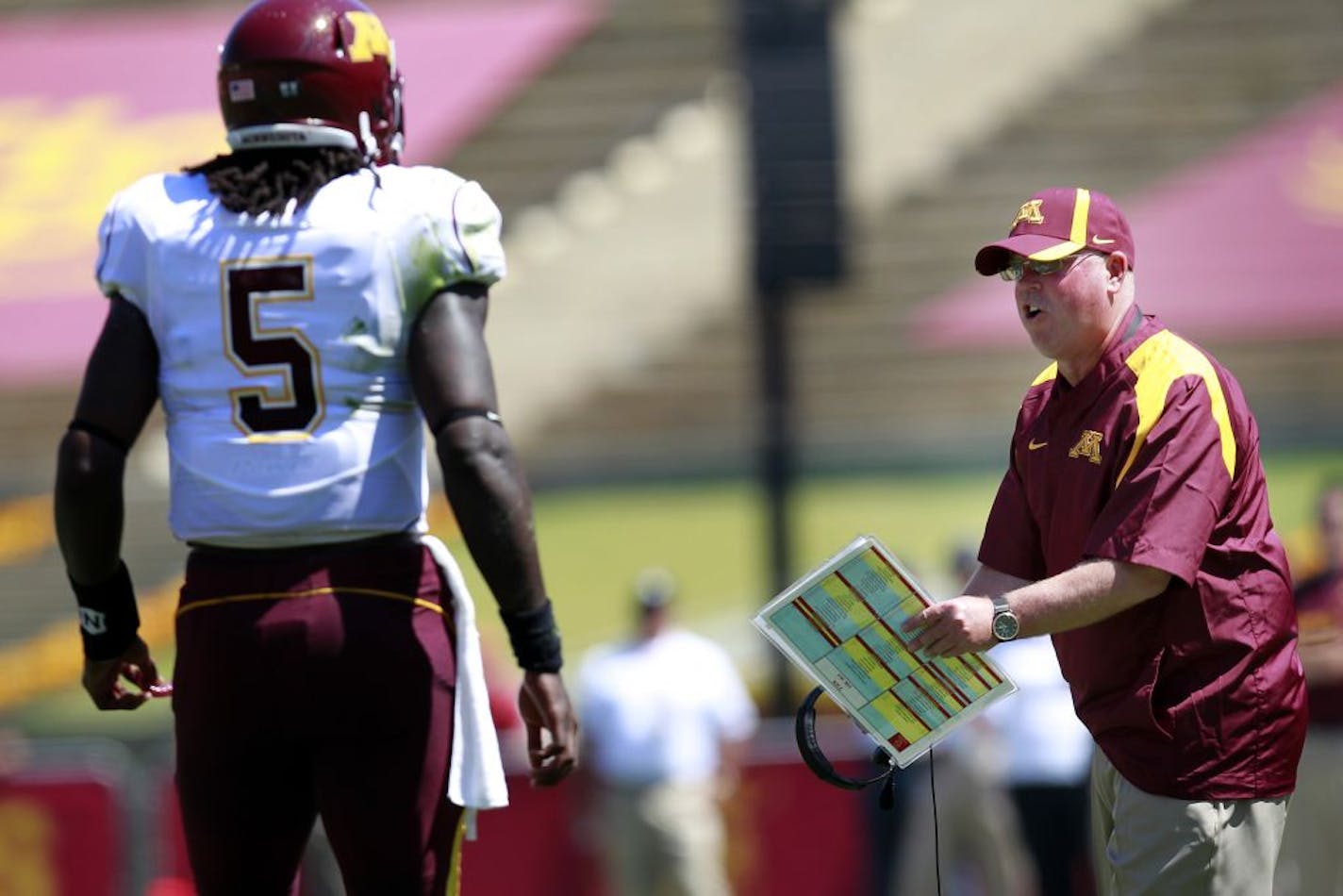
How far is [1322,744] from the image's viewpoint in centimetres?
677

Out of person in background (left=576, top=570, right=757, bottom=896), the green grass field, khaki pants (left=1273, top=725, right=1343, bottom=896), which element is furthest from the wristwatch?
the green grass field

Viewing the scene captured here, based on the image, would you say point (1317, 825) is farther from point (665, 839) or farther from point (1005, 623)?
point (1005, 623)

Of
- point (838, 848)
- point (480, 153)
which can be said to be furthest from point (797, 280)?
point (838, 848)

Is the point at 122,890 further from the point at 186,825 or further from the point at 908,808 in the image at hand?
the point at 186,825

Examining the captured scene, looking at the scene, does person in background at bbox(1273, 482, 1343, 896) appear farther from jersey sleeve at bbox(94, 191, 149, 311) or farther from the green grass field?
the green grass field

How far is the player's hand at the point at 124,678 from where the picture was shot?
11.2 feet

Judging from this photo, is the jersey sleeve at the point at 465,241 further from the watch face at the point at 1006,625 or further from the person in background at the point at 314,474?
the watch face at the point at 1006,625

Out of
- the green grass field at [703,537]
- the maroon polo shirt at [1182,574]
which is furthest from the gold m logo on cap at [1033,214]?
the green grass field at [703,537]

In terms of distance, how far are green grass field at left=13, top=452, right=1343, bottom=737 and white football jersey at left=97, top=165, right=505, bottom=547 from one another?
29.5 feet

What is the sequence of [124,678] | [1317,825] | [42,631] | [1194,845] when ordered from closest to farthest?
[1194,845] → [124,678] → [1317,825] → [42,631]

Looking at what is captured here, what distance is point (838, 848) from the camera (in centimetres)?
790

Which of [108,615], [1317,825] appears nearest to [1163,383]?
[108,615]

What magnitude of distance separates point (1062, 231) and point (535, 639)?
1.09m

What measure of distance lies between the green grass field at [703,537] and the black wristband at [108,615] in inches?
344
